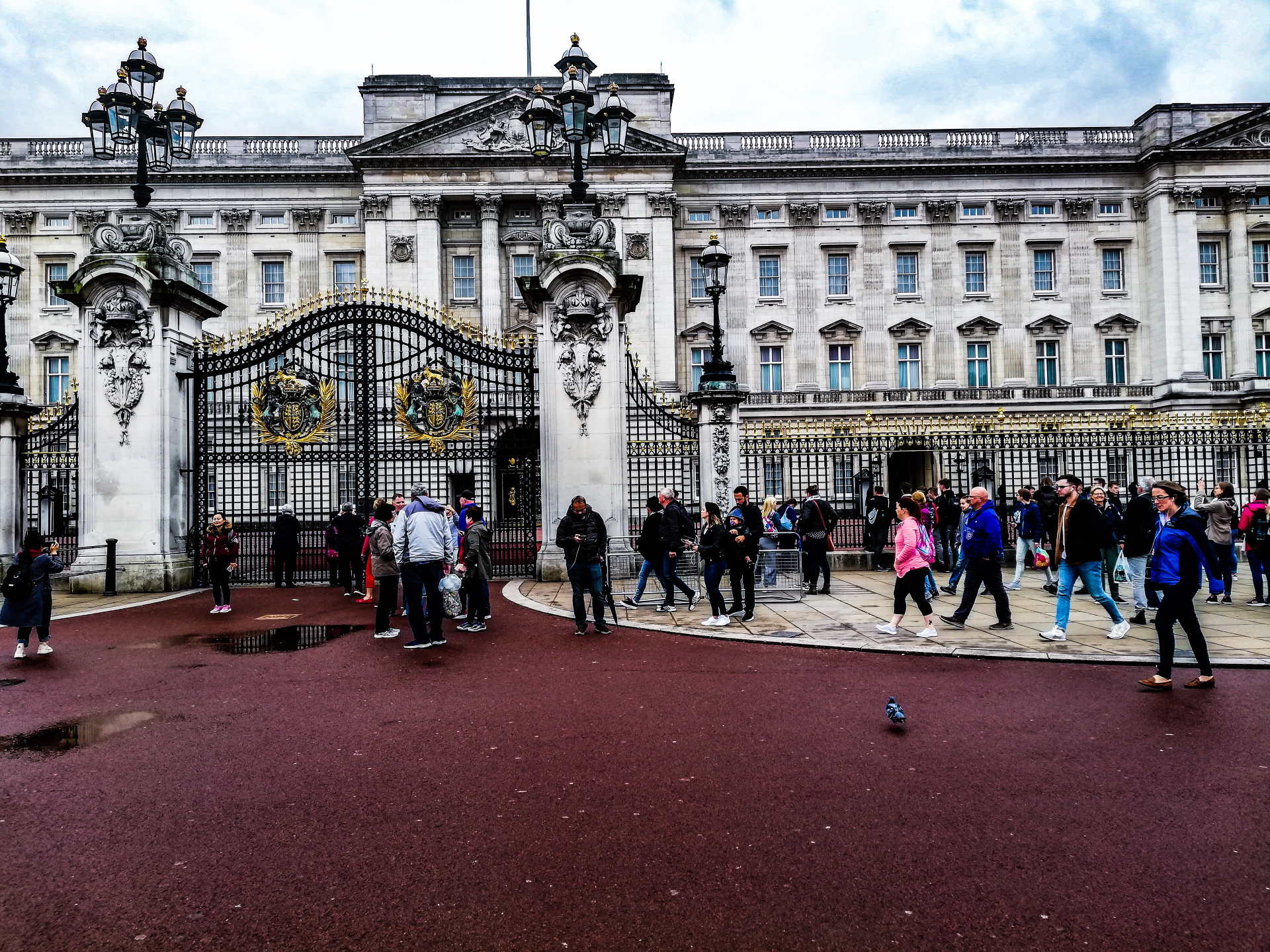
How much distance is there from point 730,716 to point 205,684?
5.00m

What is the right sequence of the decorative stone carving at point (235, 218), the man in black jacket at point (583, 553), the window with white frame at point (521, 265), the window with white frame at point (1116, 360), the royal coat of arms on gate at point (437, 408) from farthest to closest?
the window with white frame at point (1116, 360), the decorative stone carving at point (235, 218), the window with white frame at point (521, 265), the royal coat of arms on gate at point (437, 408), the man in black jacket at point (583, 553)

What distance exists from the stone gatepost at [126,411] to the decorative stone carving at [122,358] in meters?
0.01

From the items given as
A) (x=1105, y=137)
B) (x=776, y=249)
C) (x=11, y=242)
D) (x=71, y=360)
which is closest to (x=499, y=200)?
(x=776, y=249)

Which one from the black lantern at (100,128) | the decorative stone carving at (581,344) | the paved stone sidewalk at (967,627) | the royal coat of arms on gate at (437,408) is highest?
the black lantern at (100,128)

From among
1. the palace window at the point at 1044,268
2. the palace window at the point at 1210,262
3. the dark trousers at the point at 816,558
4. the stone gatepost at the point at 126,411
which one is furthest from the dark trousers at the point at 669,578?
the palace window at the point at 1210,262

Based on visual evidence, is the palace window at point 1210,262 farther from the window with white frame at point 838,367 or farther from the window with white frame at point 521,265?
the window with white frame at point 521,265

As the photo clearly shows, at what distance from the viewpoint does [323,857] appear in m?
4.09

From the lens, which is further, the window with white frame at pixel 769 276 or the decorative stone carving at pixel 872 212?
the window with white frame at pixel 769 276

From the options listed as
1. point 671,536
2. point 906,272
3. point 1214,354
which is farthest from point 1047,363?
point 671,536

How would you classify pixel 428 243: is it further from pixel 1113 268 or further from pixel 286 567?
A: pixel 1113 268

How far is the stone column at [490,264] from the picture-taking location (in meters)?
44.0

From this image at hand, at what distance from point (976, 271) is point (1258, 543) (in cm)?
3834

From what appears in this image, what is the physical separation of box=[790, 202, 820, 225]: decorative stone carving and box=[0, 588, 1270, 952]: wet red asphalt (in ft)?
139

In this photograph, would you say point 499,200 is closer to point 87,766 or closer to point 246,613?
point 246,613
